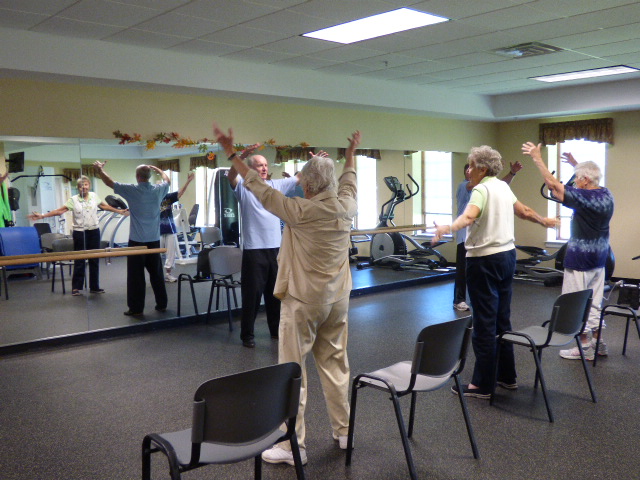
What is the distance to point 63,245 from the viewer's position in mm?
5688

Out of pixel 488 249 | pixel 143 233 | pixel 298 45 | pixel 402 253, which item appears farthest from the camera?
pixel 402 253

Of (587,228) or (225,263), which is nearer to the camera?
(587,228)

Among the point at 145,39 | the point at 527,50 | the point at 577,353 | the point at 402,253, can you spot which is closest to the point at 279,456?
the point at 577,353

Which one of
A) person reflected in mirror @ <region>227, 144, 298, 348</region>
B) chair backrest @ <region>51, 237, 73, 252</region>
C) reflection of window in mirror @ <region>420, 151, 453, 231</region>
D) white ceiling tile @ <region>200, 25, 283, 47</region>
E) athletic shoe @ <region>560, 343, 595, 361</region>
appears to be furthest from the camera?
reflection of window in mirror @ <region>420, 151, 453, 231</region>

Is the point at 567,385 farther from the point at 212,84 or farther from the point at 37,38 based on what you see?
the point at 37,38

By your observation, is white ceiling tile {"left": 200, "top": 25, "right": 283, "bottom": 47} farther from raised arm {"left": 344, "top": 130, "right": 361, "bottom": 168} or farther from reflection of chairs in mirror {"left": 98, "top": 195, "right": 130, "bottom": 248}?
raised arm {"left": 344, "top": 130, "right": 361, "bottom": 168}

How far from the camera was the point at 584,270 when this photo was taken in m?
4.48

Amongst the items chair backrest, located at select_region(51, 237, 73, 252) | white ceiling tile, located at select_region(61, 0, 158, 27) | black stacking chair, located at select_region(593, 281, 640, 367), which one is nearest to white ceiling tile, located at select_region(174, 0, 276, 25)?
white ceiling tile, located at select_region(61, 0, 158, 27)

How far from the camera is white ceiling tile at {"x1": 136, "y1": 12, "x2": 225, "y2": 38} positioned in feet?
15.0

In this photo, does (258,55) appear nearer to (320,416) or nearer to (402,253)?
(320,416)

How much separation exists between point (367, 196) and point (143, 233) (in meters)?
3.49

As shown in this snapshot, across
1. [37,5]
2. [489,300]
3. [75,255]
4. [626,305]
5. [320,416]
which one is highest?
[37,5]

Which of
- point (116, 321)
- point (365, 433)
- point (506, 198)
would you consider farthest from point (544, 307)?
point (116, 321)

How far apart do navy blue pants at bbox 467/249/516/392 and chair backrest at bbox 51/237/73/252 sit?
3828mm
